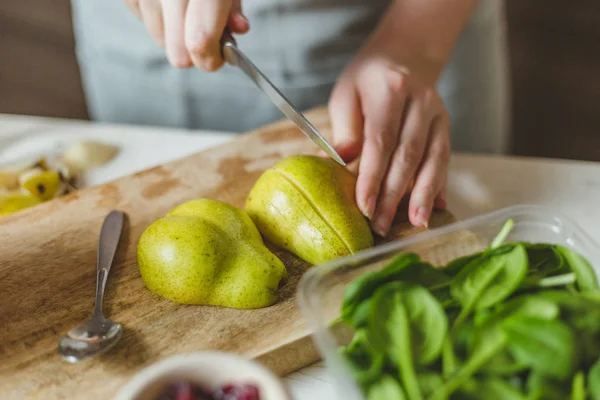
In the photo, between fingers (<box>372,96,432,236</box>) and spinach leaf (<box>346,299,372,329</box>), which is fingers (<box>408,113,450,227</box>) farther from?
spinach leaf (<box>346,299,372,329</box>)

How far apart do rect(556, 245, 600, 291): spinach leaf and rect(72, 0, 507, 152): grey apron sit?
70 centimetres

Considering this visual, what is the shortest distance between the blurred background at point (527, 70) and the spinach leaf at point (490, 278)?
5.43ft

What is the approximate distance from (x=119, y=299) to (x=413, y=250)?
356 mm

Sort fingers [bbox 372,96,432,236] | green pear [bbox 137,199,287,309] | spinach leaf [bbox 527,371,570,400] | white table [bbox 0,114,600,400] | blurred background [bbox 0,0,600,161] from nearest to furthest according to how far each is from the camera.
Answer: spinach leaf [bbox 527,371,570,400] < green pear [bbox 137,199,287,309] < fingers [bbox 372,96,432,236] < white table [bbox 0,114,600,400] < blurred background [bbox 0,0,600,161]

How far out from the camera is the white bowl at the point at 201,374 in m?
0.47

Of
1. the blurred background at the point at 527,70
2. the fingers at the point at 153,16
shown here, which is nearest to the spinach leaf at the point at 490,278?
the fingers at the point at 153,16

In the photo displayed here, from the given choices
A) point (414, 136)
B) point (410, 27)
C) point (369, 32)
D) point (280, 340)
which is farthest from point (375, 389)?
point (369, 32)

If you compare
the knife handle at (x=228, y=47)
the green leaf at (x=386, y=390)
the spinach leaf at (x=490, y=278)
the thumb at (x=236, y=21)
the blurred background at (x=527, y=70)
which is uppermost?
the thumb at (x=236, y=21)

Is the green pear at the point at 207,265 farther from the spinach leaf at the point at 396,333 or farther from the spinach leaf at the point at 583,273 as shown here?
the spinach leaf at the point at 583,273

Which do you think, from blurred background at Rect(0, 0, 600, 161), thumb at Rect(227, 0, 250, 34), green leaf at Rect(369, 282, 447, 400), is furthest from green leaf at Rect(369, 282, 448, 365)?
blurred background at Rect(0, 0, 600, 161)

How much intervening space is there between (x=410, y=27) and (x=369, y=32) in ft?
0.54

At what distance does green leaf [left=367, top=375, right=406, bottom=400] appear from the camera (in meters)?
0.47

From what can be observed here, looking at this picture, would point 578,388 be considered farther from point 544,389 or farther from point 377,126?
point 377,126

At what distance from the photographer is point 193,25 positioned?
2.61ft
